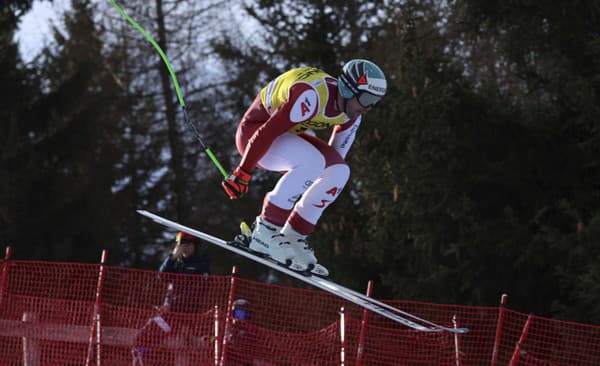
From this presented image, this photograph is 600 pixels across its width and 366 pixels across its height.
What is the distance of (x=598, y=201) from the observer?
1048 cm

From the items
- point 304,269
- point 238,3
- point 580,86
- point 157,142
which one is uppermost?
point 238,3

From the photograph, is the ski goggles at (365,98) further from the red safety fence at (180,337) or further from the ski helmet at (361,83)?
the red safety fence at (180,337)

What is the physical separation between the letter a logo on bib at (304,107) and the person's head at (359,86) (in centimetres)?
20

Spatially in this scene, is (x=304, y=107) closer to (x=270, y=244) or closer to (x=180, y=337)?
(x=270, y=244)

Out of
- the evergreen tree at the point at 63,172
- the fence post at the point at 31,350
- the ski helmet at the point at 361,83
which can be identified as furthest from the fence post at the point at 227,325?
the evergreen tree at the point at 63,172

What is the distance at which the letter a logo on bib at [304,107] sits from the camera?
16.2 ft

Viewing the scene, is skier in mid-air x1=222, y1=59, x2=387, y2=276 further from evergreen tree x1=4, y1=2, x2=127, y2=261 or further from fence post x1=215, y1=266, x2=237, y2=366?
evergreen tree x1=4, y1=2, x2=127, y2=261

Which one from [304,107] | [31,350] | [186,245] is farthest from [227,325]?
[304,107]

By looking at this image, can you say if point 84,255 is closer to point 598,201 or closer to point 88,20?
point 88,20

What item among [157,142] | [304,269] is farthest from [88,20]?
[304,269]

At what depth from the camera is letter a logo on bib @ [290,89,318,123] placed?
195 inches

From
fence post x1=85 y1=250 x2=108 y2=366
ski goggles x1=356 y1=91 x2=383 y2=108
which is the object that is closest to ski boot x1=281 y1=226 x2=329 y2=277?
ski goggles x1=356 y1=91 x2=383 y2=108

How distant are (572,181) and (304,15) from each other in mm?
7699

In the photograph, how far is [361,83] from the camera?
16.4 feet
